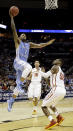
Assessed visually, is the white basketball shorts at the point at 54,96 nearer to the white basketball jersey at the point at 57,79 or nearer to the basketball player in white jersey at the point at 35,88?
the white basketball jersey at the point at 57,79

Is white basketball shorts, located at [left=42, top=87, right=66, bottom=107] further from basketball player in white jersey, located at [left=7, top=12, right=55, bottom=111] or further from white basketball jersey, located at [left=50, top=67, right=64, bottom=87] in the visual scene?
basketball player in white jersey, located at [left=7, top=12, right=55, bottom=111]

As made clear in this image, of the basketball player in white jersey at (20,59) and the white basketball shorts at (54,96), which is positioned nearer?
the white basketball shorts at (54,96)

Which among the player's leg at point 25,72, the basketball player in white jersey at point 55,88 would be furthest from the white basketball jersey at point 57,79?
the player's leg at point 25,72

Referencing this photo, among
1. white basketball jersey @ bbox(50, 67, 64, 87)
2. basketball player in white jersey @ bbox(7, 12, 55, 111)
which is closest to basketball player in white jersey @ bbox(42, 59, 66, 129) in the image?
white basketball jersey @ bbox(50, 67, 64, 87)

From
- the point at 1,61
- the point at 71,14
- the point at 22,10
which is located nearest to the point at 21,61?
the point at 1,61

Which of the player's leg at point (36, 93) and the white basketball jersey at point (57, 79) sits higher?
the white basketball jersey at point (57, 79)

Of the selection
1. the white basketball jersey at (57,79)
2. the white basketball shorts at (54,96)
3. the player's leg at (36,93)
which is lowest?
the player's leg at (36,93)

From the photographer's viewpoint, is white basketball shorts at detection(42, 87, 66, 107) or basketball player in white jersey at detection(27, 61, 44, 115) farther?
basketball player in white jersey at detection(27, 61, 44, 115)

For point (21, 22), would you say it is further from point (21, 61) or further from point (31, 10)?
point (21, 61)

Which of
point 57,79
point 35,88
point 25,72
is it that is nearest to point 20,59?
point 25,72

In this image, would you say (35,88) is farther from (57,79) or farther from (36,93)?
(57,79)

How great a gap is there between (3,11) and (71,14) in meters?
6.04

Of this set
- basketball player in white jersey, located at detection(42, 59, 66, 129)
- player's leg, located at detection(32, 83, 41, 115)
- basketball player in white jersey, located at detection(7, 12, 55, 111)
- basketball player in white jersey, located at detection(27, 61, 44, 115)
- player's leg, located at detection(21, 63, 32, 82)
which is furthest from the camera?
basketball player in white jersey, located at detection(27, 61, 44, 115)

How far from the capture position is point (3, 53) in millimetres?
23266
